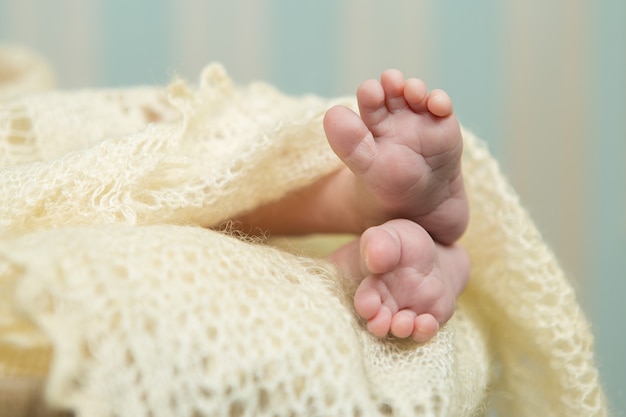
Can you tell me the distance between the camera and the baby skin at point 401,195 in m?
0.40

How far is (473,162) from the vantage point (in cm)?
57

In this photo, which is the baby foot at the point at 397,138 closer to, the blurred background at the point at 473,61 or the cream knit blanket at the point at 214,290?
the cream knit blanket at the point at 214,290

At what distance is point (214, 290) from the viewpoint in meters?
0.33

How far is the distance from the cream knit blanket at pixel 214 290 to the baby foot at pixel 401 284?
1cm

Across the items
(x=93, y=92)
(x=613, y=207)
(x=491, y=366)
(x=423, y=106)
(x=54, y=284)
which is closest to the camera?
(x=54, y=284)

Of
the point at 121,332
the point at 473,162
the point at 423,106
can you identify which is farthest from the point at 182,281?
the point at 473,162

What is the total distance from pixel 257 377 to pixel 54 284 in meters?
0.11

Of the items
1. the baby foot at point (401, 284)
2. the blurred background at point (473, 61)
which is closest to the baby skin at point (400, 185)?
the baby foot at point (401, 284)

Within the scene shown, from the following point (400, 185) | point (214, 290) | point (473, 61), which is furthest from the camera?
point (473, 61)

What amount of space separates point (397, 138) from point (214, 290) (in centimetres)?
18

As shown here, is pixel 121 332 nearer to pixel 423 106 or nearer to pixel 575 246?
pixel 423 106

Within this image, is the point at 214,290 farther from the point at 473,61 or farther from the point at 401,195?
the point at 473,61

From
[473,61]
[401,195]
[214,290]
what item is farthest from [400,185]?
[473,61]

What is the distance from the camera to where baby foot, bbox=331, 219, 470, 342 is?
1.30ft
